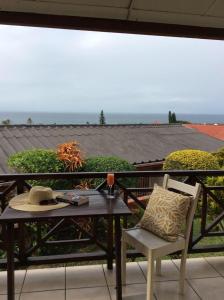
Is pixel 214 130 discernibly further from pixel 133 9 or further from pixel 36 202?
pixel 36 202

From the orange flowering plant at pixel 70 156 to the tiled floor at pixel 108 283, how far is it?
9.39 ft

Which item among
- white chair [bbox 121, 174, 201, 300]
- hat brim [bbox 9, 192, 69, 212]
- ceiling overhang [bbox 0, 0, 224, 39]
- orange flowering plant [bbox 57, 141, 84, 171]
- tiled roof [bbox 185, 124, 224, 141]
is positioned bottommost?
white chair [bbox 121, 174, 201, 300]

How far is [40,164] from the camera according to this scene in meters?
5.56

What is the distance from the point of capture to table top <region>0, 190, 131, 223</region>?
2.23 m

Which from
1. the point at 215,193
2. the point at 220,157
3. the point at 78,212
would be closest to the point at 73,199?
the point at 78,212

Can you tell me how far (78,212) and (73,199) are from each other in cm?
23

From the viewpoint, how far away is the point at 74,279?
293cm

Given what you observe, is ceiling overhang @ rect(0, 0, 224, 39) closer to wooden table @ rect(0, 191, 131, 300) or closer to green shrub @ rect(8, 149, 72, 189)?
wooden table @ rect(0, 191, 131, 300)

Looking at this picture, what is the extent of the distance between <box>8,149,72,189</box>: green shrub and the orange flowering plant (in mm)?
95

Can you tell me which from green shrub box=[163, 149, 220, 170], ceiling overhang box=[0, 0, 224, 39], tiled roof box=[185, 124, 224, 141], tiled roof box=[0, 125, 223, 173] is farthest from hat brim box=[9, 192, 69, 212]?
tiled roof box=[185, 124, 224, 141]

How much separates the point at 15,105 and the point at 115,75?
6.94m

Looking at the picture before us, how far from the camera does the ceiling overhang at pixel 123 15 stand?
235 centimetres

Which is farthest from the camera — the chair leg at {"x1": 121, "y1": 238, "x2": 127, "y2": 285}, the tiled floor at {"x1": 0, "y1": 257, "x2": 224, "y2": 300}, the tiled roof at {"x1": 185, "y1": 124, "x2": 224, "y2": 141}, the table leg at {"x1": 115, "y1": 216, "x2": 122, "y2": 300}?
the tiled roof at {"x1": 185, "y1": 124, "x2": 224, "y2": 141}

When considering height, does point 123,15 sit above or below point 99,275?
above
